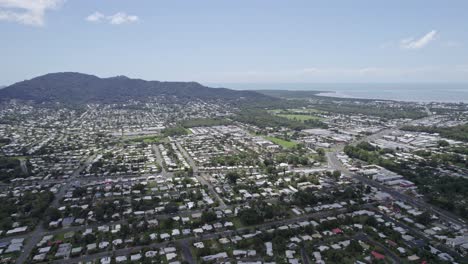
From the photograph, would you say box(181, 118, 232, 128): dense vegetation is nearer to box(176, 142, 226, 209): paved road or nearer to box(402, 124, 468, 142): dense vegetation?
box(176, 142, 226, 209): paved road

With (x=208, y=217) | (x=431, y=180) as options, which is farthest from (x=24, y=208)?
(x=431, y=180)

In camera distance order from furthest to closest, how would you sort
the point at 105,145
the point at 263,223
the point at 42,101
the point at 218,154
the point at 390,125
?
the point at 42,101 < the point at 390,125 < the point at 105,145 < the point at 218,154 < the point at 263,223

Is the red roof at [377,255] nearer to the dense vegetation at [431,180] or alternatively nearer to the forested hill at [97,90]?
the dense vegetation at [431,180]

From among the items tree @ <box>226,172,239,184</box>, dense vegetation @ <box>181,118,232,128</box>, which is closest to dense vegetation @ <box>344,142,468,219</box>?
tree @ <box>226,172,239,184</box>

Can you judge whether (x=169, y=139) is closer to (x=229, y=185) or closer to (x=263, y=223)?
(x=229, y=185)

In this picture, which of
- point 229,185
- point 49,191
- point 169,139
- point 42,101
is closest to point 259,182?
point 229,185
